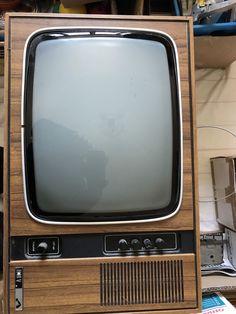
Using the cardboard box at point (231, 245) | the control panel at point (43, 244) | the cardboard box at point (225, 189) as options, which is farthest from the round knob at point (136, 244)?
the cardboard box at point (231, 245)

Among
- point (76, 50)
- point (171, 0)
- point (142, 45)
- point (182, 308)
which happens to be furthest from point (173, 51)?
point (182, 308)

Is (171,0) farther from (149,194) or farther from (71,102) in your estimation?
(149,194)

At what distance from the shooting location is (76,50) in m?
0.96

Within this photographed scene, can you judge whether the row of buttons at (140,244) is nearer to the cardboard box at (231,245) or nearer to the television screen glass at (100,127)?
the television screen glass at (100,127)

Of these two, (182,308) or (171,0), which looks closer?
(182,308)

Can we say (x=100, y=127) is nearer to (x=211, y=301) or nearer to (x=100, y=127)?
(x=100, y=127)

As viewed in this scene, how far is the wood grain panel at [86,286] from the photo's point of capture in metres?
0.90

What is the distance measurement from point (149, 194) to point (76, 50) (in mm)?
482

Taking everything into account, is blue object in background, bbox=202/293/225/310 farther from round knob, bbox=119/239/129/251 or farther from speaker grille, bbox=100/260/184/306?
round knob, bbox=119/239/129/251

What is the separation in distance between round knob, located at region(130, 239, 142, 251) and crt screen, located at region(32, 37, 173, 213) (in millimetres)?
96

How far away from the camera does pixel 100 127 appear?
3.08 feet

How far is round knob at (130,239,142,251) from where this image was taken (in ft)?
3.07

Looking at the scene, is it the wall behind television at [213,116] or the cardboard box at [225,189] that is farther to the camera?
the wall behind television at [213,116]

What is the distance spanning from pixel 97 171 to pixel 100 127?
0.42 feet
